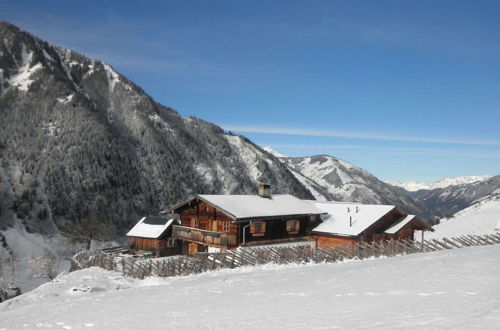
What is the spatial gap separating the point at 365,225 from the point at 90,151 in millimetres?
87781

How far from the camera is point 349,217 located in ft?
128

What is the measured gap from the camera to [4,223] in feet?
235

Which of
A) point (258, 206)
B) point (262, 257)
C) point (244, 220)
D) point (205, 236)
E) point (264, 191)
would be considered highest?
point (264, 191)

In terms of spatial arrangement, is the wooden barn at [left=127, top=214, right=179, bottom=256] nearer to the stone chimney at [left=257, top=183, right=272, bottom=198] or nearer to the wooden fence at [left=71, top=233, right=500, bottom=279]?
the stone chimney at [left=257, top=183, right=272, bottom=198]

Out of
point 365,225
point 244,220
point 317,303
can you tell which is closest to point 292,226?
point 244,220

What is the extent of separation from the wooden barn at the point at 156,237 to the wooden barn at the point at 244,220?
15.1ft

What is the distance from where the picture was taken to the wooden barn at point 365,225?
3662cm

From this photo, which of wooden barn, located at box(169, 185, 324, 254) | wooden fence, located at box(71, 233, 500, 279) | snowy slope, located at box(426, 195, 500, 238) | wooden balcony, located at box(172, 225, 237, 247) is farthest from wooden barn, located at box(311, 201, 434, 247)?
snowy slope, located at box(426, 195, 500, 238)

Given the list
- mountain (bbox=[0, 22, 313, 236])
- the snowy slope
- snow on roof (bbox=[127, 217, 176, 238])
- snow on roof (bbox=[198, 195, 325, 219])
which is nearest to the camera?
snow on roof (bbox=[198, 195, 325, 219])

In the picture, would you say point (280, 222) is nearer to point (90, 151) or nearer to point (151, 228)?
point (151, 228)

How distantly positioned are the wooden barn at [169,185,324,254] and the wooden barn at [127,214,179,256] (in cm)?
461

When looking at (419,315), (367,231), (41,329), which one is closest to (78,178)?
(367,231)

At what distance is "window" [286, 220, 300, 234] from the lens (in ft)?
129

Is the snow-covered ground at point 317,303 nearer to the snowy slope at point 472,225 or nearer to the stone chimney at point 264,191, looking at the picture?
the stone chimney at point 264,191
